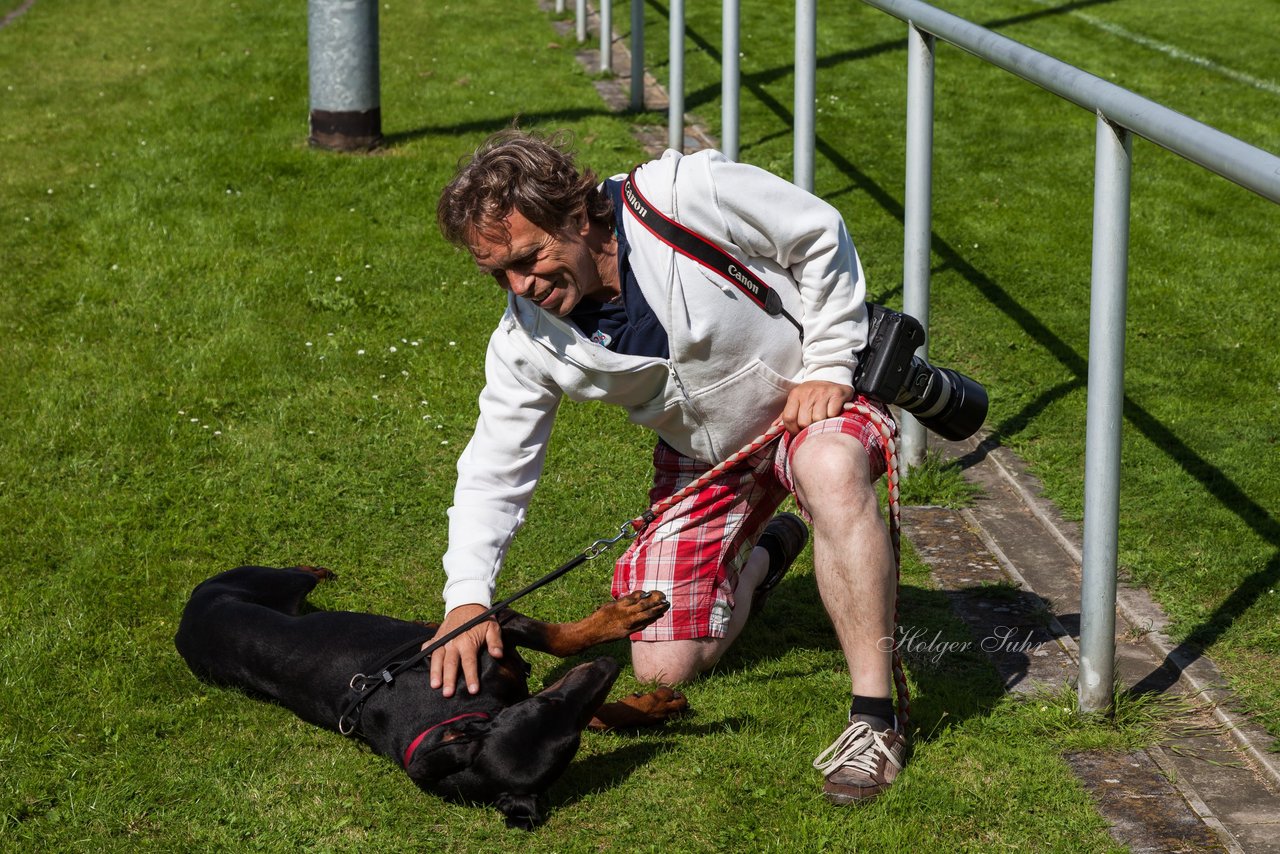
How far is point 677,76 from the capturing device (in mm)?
7836

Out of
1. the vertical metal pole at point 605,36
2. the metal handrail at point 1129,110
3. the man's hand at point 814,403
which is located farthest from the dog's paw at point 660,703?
the vertical metal pole at point 605,36

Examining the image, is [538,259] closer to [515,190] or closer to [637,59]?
[515,190]

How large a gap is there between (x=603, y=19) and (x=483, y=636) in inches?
294

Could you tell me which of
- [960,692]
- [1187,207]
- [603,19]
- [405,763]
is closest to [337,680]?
[405,763]

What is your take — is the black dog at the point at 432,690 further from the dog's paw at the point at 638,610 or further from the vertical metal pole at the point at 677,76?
the vertical metal pole at the point at 677,76

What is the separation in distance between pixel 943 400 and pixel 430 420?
2358 millimetres

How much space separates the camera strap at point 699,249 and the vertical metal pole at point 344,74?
5382 mm

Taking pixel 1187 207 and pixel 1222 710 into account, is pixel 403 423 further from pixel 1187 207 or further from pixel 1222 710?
pixel 1187 207

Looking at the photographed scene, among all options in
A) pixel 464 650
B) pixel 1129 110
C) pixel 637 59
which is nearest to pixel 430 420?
pixel 464 650

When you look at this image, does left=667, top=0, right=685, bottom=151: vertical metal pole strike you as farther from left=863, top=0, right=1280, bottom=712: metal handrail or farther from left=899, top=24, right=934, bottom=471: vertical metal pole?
left=863, top=0, right=1280, bottom=712: metal handrail

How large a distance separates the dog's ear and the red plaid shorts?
2.20 ft

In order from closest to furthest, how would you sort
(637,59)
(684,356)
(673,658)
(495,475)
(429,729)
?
1. (429,729)
2. (684,356)
3. (495,475)
4. (673,658)
5. (637,59)

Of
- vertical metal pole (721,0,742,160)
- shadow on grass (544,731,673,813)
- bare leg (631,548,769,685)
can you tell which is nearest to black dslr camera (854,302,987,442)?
bare leg (631,548,769,685)

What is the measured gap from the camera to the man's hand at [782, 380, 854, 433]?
10.7ft
